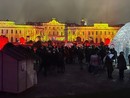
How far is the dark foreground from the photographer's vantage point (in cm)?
1398

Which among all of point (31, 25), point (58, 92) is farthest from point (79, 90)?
point (31, 25)

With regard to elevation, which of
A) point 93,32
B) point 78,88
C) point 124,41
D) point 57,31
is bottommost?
point 78,88

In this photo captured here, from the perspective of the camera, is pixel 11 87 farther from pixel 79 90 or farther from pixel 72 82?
pixel 72 82

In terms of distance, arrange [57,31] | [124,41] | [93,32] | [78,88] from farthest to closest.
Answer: [93,32] < [57,31] < [124,41] < [78,88]

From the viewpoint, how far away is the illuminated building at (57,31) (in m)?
146

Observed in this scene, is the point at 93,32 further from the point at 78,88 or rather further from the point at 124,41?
the point at 78,88

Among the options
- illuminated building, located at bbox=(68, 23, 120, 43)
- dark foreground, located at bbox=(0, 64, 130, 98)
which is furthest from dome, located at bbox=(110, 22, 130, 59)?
illuminated building, located at bbox=(68, 23, 120, 43)

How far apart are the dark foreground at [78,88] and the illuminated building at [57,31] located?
Answer: 123m

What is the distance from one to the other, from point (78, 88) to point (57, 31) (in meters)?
134

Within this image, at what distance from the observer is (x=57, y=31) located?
150 meters

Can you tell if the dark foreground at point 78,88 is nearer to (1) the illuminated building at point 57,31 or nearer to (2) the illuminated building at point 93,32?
(1) the illuminated building at point 57,31

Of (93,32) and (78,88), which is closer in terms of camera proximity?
(78,88)

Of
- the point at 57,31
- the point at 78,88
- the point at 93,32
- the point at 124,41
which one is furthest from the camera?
the point at 93,32

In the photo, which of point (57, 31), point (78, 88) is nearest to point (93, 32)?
point (57, 31)
